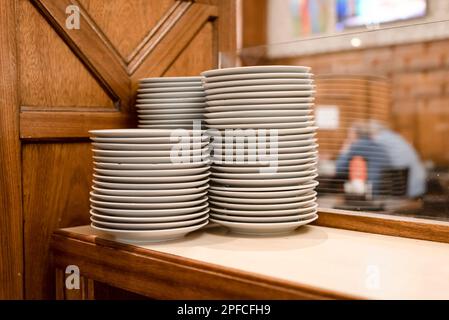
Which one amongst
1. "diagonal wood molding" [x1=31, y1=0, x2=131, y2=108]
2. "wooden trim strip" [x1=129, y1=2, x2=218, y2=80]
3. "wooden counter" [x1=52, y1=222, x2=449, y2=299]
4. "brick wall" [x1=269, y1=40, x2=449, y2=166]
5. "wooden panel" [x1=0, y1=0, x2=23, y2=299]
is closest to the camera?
"wooden counter" [x1=52, y1=222, x2=449, y2=299]

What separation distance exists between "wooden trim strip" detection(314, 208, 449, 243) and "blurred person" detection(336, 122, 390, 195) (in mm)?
Answer: 1113

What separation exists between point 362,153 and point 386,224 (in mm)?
1633

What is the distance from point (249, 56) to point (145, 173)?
0.72 metres

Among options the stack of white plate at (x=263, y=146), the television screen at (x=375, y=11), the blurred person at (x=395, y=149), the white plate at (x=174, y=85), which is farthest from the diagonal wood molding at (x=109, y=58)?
the television screen at (x=375, y=11)

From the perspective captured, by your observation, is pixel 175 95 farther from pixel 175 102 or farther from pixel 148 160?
pixel 148 160

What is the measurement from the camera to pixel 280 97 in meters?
1.20

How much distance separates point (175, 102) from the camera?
1464mm

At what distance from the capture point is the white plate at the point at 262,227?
1.20 metres

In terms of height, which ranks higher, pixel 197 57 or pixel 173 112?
pixel 197 57

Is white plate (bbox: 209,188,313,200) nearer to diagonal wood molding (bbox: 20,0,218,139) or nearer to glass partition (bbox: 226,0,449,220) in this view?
glass partition (bbox: 226,0,449,220)

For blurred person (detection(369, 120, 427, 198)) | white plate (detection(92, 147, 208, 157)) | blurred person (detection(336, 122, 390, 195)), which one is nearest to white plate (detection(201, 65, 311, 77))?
white plate (detection(92, 147, 208, 157))

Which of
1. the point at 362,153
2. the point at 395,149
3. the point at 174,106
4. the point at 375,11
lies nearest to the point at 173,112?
the point at 174,106

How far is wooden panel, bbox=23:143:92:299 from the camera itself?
131 cm
